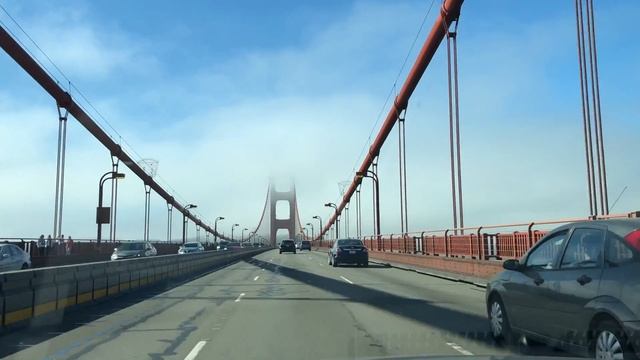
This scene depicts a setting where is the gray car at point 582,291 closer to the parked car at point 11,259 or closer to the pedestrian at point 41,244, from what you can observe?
the parked car at point 11,259

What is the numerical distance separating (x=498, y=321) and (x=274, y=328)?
3758 millimetres

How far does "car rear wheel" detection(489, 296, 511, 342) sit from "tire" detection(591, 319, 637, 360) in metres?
2.21

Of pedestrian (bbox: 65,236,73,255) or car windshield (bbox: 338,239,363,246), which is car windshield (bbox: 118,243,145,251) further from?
Answer: car windshield (bbox: 338,239,363,246)

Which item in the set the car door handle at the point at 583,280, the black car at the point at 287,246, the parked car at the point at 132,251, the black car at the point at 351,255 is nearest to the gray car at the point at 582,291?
the car door handle at the point at 583,280

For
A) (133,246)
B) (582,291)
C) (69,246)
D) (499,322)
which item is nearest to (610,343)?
(582,291)

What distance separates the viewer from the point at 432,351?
8.02 m

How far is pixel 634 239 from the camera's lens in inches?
238

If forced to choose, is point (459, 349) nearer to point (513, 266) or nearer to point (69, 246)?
point (513, 266)

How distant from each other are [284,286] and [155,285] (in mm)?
4557

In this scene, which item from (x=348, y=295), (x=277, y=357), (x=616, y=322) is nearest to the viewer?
(x=616, y=322)

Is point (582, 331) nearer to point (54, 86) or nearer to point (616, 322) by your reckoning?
point (616, 322)

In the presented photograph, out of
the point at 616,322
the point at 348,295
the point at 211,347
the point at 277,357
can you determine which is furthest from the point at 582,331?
the point at 348,295

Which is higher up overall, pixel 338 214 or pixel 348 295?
pixel 338 214

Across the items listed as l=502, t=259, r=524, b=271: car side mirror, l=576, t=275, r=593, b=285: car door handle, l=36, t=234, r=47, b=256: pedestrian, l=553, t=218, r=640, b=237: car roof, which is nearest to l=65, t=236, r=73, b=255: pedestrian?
l=36, t=234, r=47, b=256: pedestrian
